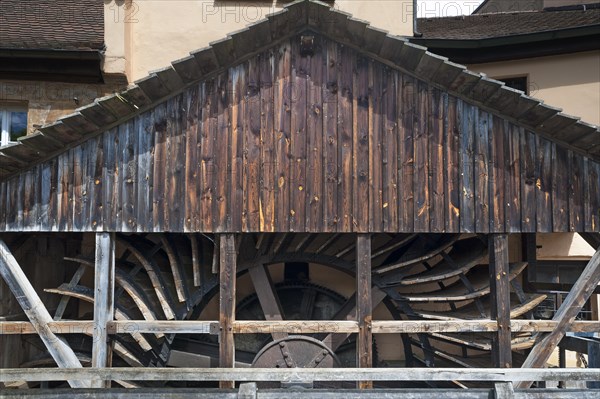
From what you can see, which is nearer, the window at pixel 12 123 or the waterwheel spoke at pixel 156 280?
the waterwheel spoke at pixel 156 280

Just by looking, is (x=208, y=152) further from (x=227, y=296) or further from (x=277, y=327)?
(x=277, y=327)

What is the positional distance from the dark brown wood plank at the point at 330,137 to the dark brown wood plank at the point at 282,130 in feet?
1.34

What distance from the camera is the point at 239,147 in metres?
5.65

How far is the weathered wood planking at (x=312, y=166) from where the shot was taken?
5.59 meters

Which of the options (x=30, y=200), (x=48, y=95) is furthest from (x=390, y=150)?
(x=48, y=95)

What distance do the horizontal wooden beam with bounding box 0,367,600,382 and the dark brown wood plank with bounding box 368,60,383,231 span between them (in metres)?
1.57

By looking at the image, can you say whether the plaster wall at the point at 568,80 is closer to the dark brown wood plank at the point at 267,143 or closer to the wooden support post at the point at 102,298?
the dark brown wood plank at the point at 267,143

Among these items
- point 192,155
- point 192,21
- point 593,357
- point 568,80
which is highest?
point 192,21

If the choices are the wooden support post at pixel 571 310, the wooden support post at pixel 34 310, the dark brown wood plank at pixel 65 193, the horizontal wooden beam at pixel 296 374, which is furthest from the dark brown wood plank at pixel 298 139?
the wooden support post at pixel 571 310

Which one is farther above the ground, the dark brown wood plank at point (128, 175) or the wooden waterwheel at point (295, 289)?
the dark brown wood plank at point (128, 175)

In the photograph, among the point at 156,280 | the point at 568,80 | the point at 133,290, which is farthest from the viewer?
the point at 568,80

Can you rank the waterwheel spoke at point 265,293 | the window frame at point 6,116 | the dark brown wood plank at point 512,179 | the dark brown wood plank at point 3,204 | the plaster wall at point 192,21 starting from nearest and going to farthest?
the dark brown wood plank at point 3,204, the dark brown wood plank at point 512,179, the waterwheel spoke at point 265,293, the window frame at point 6,116, the plaster wall at point 192,21

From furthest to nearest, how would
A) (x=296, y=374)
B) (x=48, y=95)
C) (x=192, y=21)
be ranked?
(x=192, y=21) < (x=48, y=95) < (x=296, y=374)

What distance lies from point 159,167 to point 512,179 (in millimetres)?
3944
